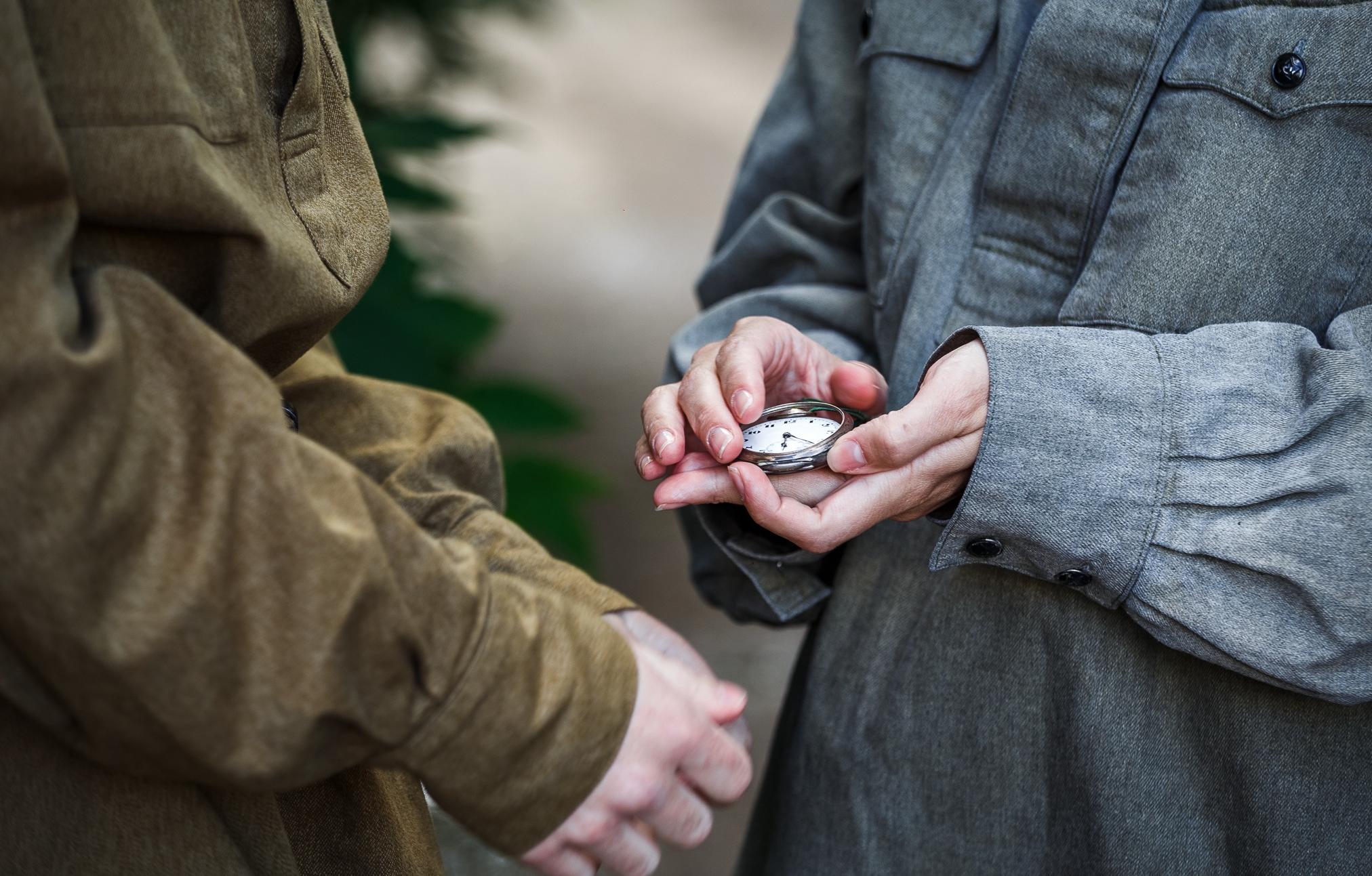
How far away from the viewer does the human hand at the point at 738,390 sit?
100cm

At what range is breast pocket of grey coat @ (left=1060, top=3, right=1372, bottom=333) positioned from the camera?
0.92m

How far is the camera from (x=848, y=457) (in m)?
0.95

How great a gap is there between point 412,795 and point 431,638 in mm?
411

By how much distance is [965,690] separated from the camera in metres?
1.10

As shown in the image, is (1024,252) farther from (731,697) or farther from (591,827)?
(591,827)

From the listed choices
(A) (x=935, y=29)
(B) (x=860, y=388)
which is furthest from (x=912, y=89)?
(B) (x=860, y=388)

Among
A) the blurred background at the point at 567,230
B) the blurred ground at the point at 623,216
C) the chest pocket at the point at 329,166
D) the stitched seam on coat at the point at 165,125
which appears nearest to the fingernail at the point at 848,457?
the chest pocket at the point at 329,166

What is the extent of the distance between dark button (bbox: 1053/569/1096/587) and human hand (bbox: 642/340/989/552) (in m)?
0.13

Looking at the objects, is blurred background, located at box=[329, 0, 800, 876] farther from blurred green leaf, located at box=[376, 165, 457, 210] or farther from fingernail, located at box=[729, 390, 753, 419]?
fingernail, located at box=[729, 390, 753, 419]

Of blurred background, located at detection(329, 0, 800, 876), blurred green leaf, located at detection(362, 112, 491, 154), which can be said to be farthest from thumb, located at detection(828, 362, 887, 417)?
blurred green leaf, located at detection(362, 112, 491, 154)

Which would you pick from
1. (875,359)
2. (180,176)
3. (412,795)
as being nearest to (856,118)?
(875,359)

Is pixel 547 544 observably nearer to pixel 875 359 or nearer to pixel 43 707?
pixel 875 359

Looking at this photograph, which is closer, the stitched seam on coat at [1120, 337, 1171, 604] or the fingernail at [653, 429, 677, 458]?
the stitched seam on coat at [1120, 337, 1171, 604]

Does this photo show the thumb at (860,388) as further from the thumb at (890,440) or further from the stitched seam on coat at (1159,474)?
the stitched seam on coat at (1159,474)
